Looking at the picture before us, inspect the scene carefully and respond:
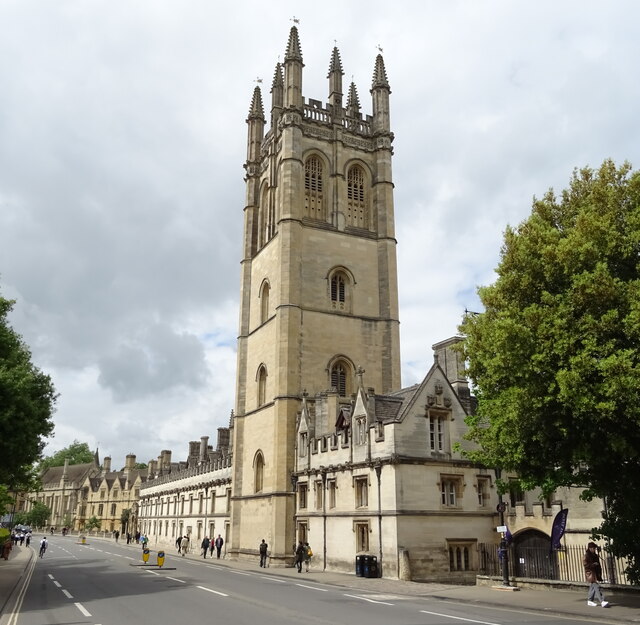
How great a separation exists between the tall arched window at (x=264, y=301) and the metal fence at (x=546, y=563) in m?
23.2

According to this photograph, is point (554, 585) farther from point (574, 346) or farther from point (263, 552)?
point (263, 552)

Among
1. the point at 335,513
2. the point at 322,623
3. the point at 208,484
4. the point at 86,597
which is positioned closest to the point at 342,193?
the point at 335,513

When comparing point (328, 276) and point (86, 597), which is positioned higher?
point (328, 276)

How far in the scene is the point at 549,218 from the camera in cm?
1967

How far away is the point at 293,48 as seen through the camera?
48.4 meters

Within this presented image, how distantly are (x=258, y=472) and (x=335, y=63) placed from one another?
32.4m

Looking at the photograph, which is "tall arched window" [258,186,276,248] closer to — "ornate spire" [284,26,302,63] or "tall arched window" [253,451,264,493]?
"ornate spire" [284,26,302,63]

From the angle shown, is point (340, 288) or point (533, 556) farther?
point (340, 288)

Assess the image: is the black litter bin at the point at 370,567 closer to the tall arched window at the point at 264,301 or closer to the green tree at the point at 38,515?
the tall arched window at the point at 264,301

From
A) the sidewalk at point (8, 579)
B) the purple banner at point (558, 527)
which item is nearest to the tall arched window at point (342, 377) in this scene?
the sidewalk at point (8, 579)

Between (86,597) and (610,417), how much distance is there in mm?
16174

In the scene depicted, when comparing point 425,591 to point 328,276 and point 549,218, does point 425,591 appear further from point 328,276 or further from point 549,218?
point 328,276

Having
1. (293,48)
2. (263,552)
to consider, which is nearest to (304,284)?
(263,552)

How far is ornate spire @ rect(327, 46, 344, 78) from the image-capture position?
51.6 meters
